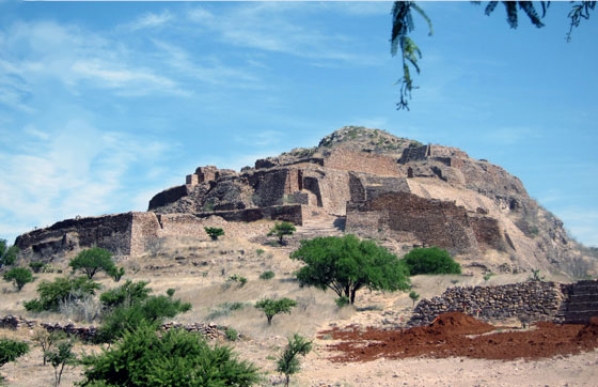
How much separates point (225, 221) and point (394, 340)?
2488 cm

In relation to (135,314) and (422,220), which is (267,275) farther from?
(135,314)

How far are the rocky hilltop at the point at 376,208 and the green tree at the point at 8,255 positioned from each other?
2.70 ft

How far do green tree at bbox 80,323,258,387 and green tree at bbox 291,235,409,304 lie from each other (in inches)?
606

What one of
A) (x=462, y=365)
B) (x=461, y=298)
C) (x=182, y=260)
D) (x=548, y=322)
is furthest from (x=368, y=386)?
(x=182, y=260)

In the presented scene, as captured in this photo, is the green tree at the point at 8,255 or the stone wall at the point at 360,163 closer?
the green tree at the point at 8,255

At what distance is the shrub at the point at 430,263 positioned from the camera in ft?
110

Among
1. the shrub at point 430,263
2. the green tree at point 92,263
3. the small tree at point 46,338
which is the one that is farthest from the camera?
the green tree at point 92,263

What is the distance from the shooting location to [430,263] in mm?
33750

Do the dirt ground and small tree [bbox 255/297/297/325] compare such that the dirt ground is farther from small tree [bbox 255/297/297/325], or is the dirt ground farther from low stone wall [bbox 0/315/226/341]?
small tree [bbox 255/297/297/325]

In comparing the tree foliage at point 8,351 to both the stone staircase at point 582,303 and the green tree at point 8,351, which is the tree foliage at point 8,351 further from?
the stone staircase at point 582,303

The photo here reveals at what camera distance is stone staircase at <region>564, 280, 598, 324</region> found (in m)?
17.0

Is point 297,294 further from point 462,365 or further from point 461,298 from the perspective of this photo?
point 462,365

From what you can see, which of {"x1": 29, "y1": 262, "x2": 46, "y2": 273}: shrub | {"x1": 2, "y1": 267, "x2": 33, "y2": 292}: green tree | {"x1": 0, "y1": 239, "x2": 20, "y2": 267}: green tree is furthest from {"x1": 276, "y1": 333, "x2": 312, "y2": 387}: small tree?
{"x1": 0, "y1": 239, "x2": 20, "y2": 267}: green tree

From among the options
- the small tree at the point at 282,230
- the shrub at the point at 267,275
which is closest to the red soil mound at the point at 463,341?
the shrub at the point at 267,275
